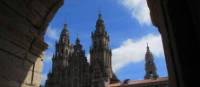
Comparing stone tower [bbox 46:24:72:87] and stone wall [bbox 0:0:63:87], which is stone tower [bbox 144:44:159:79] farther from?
stone wall [bbox 0:0:63:87]

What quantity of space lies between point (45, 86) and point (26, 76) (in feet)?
143

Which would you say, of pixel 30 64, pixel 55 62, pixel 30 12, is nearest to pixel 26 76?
pixel 30 64

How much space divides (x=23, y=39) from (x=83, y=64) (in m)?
41.4

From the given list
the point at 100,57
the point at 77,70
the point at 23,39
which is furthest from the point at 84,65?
the point at 23,39

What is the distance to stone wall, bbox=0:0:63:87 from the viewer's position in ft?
13.8

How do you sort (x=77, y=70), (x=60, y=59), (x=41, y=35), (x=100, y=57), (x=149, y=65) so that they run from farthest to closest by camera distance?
(x=149, y=65), (x=60, y=59), (x=77, y=70), (x=100, y=57), (x=41, y=35)

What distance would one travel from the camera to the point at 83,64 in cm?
4578

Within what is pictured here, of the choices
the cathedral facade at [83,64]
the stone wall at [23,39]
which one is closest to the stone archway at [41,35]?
the stone wall at [23,39]

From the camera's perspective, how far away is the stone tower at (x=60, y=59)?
151 feet

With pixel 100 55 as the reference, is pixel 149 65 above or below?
below

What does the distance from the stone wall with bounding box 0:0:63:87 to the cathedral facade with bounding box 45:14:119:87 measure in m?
34.5

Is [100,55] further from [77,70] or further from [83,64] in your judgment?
[77,70]

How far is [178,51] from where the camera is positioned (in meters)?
2.28

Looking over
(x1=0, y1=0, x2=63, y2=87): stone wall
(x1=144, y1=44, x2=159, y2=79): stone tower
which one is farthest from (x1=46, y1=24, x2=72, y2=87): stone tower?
(x1=0, y1=0, x2=63, y2=87): stone wall
